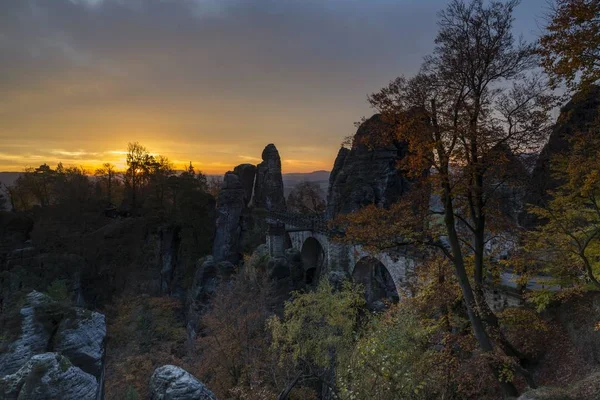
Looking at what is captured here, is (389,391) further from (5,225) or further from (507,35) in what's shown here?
(5,225)

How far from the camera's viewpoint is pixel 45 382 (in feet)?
22.0

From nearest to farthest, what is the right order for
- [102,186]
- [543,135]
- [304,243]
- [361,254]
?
[543,135]
[361,254]
[304,243]
[102,186]

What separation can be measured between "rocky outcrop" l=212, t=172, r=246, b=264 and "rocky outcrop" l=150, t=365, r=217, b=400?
107 ft

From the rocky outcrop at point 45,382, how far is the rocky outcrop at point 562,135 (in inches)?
483

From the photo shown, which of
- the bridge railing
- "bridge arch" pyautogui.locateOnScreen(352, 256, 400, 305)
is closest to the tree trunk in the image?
"bridge arch" pyautogui.locateOnScreen(352, 256, 400, 305)

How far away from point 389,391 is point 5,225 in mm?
48763

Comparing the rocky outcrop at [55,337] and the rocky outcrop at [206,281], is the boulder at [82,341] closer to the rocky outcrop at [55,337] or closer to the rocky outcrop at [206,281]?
the rocky outcrop at [55,337]

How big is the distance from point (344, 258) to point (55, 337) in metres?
23.2

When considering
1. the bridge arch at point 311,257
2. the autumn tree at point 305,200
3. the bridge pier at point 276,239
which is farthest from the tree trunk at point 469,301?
the autumn tree at point 305,200

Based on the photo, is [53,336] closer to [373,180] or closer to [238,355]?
[238,355]

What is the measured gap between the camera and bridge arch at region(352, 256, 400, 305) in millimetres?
29428

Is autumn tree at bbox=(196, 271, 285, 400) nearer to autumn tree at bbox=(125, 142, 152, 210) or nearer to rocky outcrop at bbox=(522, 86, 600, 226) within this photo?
rocky outcrop at bbox=(522, 86, 600, 226)

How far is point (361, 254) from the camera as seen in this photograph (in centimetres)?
2725

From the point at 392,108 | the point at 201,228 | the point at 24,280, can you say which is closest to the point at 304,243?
the point at 201,228
